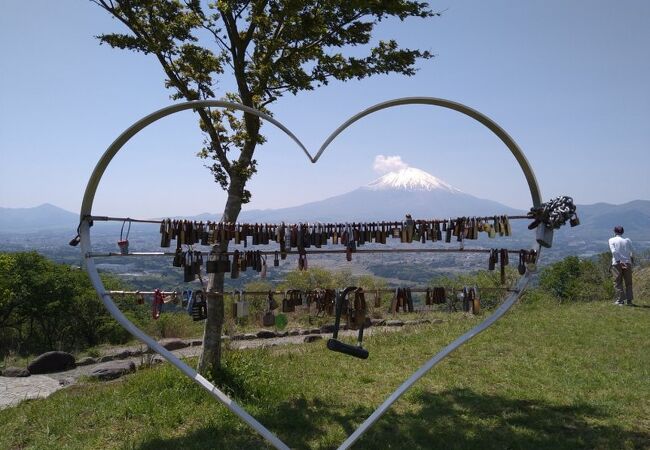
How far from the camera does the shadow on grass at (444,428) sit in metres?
4.88

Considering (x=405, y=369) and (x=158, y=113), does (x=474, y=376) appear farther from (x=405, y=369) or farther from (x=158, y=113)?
(x=158, y=113)

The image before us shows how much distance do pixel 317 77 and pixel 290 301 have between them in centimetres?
370

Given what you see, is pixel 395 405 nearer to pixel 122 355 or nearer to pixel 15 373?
pixel 15 373

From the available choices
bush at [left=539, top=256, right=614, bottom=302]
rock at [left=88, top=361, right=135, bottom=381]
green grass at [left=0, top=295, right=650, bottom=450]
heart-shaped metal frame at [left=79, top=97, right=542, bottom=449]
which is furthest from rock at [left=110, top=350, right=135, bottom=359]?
bush at [left=539, top=256, right=614, bottom=302]

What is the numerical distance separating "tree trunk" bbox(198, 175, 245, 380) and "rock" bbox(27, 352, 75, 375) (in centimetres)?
787

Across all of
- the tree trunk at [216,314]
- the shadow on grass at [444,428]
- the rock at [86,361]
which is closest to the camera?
the shadow on grass at [444,428]

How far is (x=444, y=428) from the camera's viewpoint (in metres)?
5.31

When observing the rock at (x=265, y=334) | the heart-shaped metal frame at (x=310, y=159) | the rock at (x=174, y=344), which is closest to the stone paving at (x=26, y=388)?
the rock at (x=174, y=344)

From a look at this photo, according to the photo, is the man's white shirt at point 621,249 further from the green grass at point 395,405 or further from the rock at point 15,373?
the rock at point 15,373

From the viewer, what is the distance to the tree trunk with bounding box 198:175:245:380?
662 centimetres

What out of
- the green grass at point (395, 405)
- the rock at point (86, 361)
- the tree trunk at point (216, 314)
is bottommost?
the rock at point (86, 361)

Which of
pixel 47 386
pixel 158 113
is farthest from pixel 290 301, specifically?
pixel 47 386

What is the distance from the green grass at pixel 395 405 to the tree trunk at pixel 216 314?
1.06 ft

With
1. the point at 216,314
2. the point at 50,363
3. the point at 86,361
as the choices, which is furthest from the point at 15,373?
the point at 216,314
